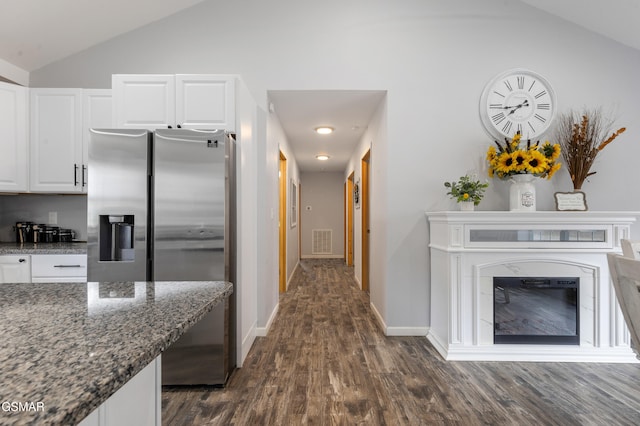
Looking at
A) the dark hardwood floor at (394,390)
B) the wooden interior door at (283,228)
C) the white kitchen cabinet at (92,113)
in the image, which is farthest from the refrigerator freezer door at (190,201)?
the wooden interior door at (283,228)

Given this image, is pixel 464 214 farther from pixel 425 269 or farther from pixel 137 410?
pixel 137 410

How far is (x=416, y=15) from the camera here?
3105 millimetres

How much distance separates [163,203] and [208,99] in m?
0.85

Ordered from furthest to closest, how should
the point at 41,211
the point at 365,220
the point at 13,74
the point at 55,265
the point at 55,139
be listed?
the point at 365,220
the point at 41,211
the point at 13,74
the point at 55,139
the point at 55,265

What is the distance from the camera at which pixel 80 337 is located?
631mm

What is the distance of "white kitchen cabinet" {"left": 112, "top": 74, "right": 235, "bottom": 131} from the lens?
2.48 m

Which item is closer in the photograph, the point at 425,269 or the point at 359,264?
the point at 425,269

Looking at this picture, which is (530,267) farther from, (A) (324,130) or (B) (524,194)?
(A) (324,130)

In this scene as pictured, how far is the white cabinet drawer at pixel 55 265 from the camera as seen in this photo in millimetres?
2596

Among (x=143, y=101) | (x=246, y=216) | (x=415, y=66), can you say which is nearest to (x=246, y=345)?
(x=246, y=216)

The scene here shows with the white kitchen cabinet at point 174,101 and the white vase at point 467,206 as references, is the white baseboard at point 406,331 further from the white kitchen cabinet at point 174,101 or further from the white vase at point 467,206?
the white kitchen cabinet at point 174,101

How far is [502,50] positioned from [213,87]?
263 centimetres

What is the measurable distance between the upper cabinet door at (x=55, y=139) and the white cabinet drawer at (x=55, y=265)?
Result: 648 mm

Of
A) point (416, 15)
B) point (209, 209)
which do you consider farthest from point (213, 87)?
point (416, 15)
